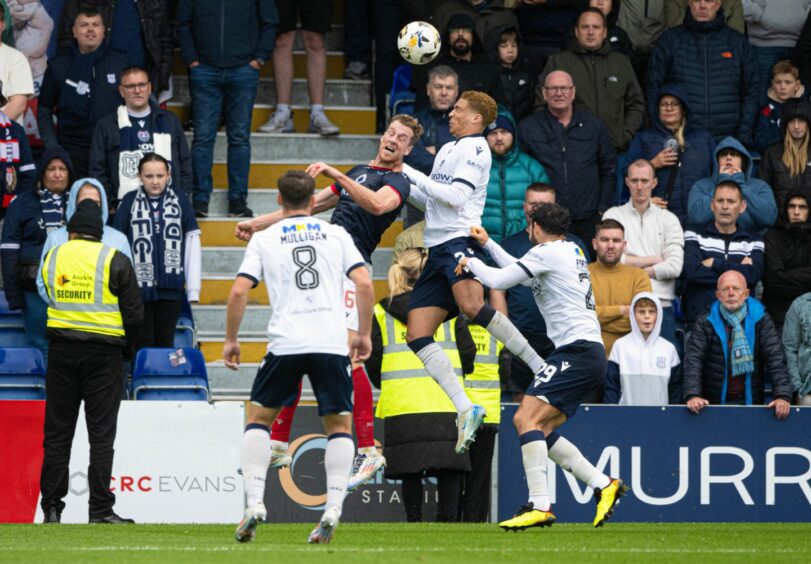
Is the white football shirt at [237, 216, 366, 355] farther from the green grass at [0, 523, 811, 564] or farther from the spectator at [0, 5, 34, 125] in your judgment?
the spectator at [0, 5, 34, 125]

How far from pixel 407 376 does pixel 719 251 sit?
3.96 metres

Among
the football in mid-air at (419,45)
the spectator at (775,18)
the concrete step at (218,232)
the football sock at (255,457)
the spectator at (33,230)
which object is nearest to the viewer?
the football sock at (255,457)

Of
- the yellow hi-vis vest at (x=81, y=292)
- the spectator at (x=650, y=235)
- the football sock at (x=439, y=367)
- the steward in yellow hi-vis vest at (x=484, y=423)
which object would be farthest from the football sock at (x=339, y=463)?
the spectator at (x=650, y=235)

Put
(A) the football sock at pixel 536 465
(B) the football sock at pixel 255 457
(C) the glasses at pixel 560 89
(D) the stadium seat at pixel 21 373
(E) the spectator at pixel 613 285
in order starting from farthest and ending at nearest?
(C) the glasses at pixel 560 89
(E) the spectator at pixel 613 285
(D) the stadium seat at pixel 21 373
(A) the football sock at pixel 536 465
(B) the football sock at pixel 255 457

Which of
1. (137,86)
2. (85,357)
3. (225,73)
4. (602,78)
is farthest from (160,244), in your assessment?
(602,78)

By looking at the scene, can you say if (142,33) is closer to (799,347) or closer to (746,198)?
(746,198)

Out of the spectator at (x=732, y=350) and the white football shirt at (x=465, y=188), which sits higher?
the white football shirt at (x=465, y=188)

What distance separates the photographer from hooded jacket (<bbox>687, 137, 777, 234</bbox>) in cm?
1530

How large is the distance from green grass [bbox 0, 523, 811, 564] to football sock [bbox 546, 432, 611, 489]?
38cm

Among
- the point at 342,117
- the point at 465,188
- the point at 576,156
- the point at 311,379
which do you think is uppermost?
the point at 342,117

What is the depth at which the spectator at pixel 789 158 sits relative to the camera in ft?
51.9

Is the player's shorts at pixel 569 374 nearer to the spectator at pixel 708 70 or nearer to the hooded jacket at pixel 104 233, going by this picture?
the hooded jacket at pixel 104 233

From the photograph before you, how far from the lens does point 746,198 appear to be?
15.5 metres

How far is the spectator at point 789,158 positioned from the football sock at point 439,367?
19.0ft
